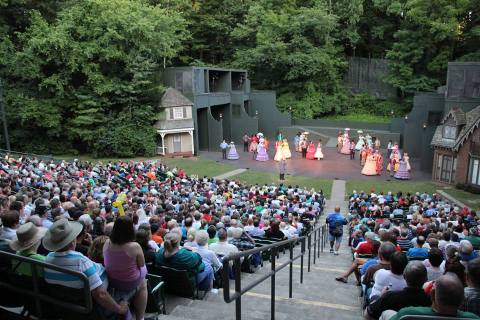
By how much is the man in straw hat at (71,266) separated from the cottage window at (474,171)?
80.1ft

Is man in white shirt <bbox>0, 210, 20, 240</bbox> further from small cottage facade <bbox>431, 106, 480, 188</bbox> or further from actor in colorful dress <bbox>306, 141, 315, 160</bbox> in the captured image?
actor in colorful dress <bbox>306, 141, 315, 160</bbox>

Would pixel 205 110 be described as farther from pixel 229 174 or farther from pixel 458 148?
pixel 458 148

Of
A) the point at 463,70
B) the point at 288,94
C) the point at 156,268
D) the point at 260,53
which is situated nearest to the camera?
the point at 156,268

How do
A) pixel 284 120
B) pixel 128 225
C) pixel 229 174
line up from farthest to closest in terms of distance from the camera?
1. pixel 284 120
2. pixel 229 174
3. pixel 128 225

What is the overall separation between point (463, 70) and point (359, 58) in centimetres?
2454

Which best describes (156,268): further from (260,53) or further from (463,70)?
(260,53)

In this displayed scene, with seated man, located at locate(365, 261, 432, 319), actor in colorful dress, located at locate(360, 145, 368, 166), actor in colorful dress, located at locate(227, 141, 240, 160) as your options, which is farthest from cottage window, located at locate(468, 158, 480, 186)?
seated man, located at locate(365, 261, 432, 319)

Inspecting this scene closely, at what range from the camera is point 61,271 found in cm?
367

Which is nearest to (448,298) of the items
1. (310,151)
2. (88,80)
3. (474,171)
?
(474,171)

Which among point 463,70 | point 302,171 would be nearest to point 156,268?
point 302,171

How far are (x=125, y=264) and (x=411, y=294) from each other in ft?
9.71

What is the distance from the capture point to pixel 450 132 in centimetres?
2572

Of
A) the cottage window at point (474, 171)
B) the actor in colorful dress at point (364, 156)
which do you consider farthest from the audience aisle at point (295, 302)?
the actor in colorful dress at point (364, 156)

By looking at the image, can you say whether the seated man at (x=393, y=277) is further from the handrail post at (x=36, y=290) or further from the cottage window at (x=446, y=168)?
the cottage window at (x=446, y=168)
